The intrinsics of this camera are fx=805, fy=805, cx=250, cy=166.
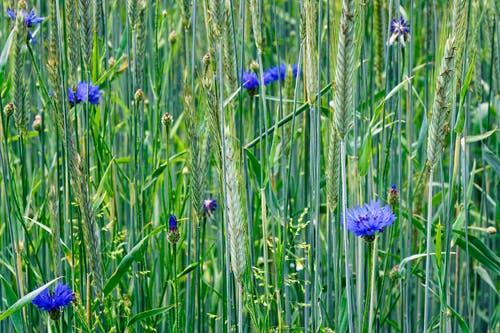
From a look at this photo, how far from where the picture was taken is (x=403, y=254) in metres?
1.62

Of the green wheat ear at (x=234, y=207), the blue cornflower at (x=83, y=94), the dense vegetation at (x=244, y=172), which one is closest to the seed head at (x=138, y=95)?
the dense vegetation at (x=244, y=172)

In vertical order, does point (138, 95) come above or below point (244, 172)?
above

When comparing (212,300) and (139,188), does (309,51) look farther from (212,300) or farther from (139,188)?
(212,300)

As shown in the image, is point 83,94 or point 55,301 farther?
point 83,94

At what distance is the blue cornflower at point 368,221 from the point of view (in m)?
1.26

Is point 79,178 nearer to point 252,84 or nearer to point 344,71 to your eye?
point 344,71

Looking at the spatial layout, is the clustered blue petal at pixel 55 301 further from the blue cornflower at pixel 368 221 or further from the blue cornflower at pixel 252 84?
the blue cornflower at pixel 252 84

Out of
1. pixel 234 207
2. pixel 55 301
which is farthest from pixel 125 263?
pixel 234 207

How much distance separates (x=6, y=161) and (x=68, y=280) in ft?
1.38

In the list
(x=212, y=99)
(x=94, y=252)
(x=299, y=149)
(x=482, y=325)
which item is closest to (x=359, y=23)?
(x=212, y=99)

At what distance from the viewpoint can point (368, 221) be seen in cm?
127

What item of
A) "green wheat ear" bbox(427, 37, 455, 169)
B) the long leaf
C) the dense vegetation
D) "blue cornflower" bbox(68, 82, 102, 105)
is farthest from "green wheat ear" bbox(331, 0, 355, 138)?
"blue cornflower" bbox(68, 82, 102, 105)

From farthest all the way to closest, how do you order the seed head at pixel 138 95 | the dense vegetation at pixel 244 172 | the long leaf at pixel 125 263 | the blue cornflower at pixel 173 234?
the seed head at pixel 138 95
the long leaf at pixel 125 263
the blue cornflower at pixel 173 234
the dense vegetation at pixel 244 172

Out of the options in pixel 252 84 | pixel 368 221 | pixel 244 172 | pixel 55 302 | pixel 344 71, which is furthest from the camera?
pixel 252 84
